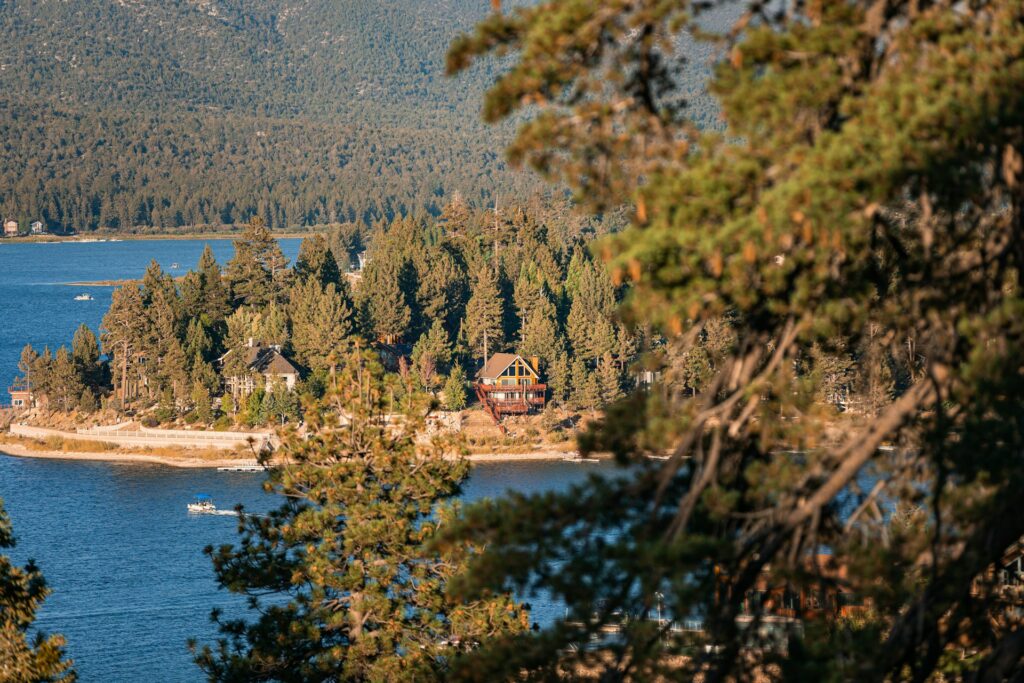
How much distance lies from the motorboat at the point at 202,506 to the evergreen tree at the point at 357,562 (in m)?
29.2

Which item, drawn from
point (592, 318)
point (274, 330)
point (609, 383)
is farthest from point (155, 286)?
point (609, 383)

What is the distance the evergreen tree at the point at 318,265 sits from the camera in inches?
2835

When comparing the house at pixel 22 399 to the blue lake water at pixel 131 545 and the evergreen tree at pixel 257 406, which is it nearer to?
the blue lake water at pixel 131 545

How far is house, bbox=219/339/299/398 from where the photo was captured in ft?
201

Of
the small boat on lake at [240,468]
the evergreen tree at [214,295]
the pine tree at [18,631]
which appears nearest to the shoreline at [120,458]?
the small boat on lake at [240,468]

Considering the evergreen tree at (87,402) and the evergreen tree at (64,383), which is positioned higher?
the evergreen tree at (64,383)

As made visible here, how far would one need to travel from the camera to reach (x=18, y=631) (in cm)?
1442

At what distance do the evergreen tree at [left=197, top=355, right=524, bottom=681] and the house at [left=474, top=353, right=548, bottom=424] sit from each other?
4511 cm

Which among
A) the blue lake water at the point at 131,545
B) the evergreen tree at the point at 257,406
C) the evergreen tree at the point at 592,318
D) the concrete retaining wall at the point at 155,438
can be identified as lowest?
the blue lake water at the point at 131,545

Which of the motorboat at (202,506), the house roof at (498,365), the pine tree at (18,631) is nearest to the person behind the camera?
the pine tree at (18,631)

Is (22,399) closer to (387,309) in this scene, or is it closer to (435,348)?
(387,309)

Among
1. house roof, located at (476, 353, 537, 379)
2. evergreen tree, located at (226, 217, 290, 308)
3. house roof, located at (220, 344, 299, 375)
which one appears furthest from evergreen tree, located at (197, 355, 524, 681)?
evergreen tree, located at (226, 217, 290, 308)

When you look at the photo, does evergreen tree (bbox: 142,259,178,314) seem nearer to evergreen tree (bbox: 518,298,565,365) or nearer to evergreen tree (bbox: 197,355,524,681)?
evergreen tree (bbox: 518,298,565,365)

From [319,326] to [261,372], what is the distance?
3134 millimetres
